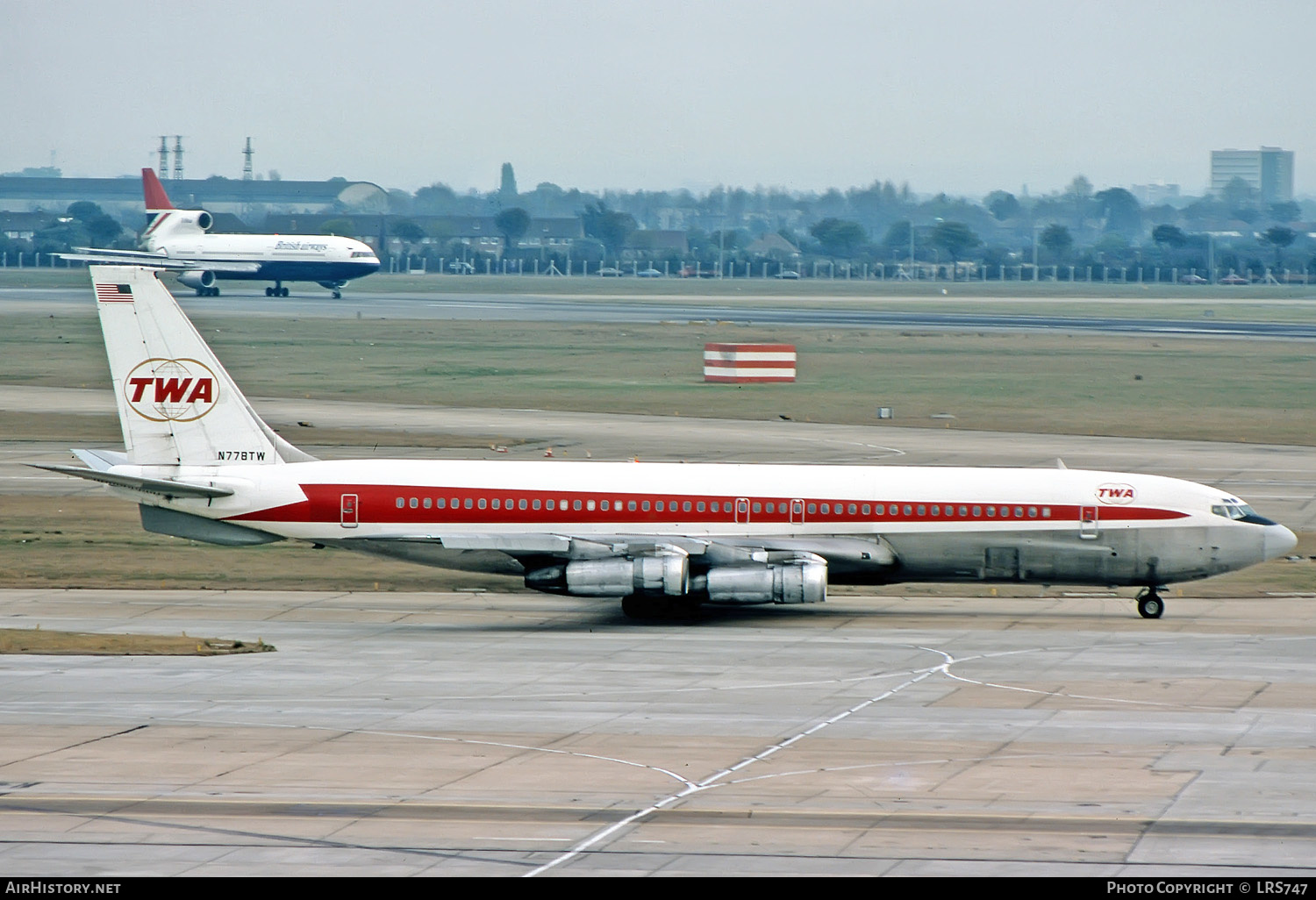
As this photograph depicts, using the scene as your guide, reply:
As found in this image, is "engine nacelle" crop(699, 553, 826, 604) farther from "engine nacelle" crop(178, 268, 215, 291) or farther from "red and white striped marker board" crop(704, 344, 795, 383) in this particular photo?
"engine nacelle" crop(178, 268, 215, 291)

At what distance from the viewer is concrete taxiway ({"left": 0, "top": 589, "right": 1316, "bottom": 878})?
75.5ft

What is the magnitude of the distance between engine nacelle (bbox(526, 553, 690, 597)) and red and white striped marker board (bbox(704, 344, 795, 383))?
220ft

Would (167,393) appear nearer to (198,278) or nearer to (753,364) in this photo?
(753,364)

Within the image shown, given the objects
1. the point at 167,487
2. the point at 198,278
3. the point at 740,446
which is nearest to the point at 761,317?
the point at 198,278

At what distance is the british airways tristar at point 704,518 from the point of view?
146 ft

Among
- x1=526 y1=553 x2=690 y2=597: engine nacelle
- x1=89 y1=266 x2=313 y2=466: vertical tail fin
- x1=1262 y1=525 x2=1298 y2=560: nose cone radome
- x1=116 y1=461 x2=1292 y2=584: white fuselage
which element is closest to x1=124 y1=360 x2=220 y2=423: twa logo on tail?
x1=89 y1=266 x2=313 y2=466: vertical tail fin

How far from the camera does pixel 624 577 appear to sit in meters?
43.3

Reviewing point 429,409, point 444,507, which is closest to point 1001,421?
point 429,409

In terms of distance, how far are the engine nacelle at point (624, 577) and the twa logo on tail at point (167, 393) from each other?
10.6m

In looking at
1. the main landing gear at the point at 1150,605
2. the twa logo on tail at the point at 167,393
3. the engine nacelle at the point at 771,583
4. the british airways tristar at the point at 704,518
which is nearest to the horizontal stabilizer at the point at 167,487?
the british airways tristar at the point at 704,518

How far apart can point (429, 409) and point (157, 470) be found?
50269 mm

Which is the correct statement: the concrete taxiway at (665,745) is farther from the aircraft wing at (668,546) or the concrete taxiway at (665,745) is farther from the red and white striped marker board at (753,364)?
the red and white striped marker board at (753,364)

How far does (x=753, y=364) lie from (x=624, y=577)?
6817cm
